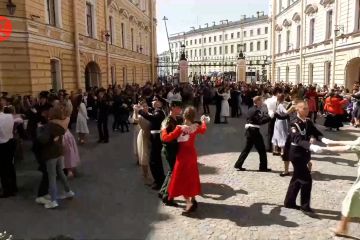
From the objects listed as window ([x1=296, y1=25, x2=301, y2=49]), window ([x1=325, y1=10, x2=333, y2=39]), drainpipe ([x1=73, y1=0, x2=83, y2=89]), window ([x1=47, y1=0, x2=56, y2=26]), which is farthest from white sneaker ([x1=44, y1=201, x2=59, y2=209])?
window ([x1=296, y1=25, x2=301, y2=49])

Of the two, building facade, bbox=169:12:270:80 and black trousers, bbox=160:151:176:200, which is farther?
building facade, bbox=169:12:270:80

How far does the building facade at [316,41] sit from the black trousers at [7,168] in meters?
19.3

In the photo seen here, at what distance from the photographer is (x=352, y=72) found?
72.0 feet

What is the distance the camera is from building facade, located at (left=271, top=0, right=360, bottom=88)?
21.4 meters

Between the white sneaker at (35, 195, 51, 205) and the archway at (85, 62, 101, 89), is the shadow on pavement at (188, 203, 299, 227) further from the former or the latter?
the archway at (85, 62, 101, 89)

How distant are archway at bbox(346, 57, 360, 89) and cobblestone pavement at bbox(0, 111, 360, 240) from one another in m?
14.9

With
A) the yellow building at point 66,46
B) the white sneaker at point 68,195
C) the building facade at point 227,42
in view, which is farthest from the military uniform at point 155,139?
the building facade at point 227,42

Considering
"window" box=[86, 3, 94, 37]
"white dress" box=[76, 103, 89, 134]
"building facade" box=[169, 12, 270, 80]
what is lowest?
"white dress" box=[76, 103, 89, 134]

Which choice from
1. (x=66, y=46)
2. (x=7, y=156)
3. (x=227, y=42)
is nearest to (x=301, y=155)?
(x=7, y=156)

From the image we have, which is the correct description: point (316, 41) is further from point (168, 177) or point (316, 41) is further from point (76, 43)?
point (168, 177)

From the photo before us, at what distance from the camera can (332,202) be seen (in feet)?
19.8

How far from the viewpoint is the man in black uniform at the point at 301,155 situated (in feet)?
18.1

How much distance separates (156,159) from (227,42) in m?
73.9

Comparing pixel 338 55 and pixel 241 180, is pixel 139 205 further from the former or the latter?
pixel 338 55
